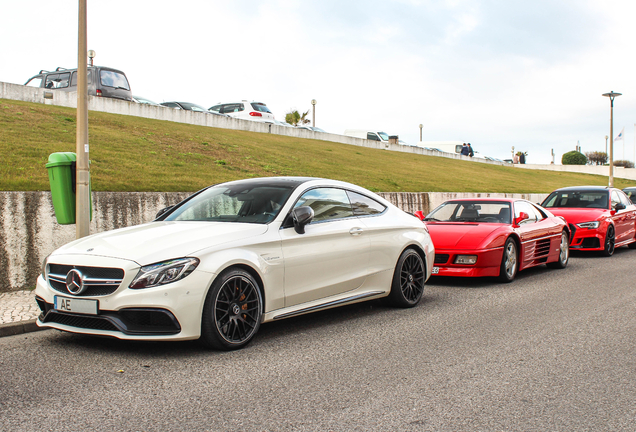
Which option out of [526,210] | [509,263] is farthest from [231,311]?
[526,210]

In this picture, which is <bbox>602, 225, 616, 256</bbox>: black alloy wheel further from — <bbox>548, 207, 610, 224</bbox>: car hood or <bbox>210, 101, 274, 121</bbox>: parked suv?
<bbox>210, 101, 274, 121</bbox>: parked suv

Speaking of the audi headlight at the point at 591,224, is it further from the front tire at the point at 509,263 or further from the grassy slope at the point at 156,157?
the grassy slope at the point at 156,157

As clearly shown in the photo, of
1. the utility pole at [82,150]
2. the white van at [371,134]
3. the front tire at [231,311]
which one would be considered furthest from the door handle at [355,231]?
the white van at [371,134]

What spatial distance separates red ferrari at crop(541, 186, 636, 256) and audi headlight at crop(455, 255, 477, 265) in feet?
16.1

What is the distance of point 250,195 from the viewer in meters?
6.20

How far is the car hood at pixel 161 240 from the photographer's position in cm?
488

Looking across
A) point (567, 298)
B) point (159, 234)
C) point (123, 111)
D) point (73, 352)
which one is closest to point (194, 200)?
point (159, 234)

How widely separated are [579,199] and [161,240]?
11738mm

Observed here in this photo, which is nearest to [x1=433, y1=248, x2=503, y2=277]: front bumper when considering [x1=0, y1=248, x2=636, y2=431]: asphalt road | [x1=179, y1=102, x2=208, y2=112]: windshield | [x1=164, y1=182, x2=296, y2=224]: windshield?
[x1=0, y1=248, x2=636, y2=431]: asphalt road

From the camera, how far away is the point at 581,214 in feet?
43.8

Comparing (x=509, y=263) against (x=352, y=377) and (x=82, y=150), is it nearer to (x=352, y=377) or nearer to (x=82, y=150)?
(x=352, y=377)

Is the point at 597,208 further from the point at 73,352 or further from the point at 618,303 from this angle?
the point at 73,352

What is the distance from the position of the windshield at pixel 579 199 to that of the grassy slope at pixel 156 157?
5.40 meters

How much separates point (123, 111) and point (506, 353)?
19.8 metres
